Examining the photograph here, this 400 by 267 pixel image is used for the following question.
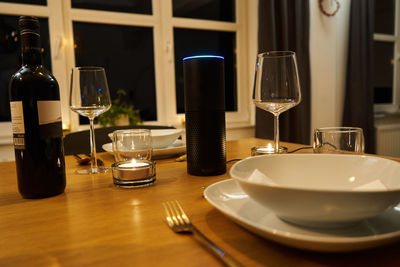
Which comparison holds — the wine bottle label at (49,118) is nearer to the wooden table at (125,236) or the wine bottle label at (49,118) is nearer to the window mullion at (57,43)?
the wooden table at (125,236)

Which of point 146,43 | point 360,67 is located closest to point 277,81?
point 146,43

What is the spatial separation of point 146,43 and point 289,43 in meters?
1.27

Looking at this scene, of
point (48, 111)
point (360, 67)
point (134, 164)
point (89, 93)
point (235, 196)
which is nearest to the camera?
point (235, 196)

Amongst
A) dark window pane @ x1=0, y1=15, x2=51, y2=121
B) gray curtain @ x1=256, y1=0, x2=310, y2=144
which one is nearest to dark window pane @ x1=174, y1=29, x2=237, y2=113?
gray curtain @ x1=256, y1=0, x2=310, y2=144

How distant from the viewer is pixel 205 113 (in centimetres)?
72

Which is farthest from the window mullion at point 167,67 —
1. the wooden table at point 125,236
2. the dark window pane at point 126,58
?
the wooden table at point 125,236

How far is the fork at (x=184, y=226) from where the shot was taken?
320 millimetres

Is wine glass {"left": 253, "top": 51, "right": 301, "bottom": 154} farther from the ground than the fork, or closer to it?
farther from the ground

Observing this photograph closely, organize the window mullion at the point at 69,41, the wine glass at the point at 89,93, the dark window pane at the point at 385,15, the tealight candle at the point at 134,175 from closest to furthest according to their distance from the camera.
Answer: the tealight candle at the point at 134,175
the wine glass at the point at 89,93
the window mullion at the point at 69,41
the dark window pane at the point at 385,15

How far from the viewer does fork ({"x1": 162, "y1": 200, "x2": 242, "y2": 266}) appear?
0.32 meters

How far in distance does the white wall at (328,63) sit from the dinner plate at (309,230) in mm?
2802

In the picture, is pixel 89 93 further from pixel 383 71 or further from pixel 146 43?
pixel 383 71

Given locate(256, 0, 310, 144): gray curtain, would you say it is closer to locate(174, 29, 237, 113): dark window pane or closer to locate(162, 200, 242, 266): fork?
locate(174, 29, 237, 113): dark window pane

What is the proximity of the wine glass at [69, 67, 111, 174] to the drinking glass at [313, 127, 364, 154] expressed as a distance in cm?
57
